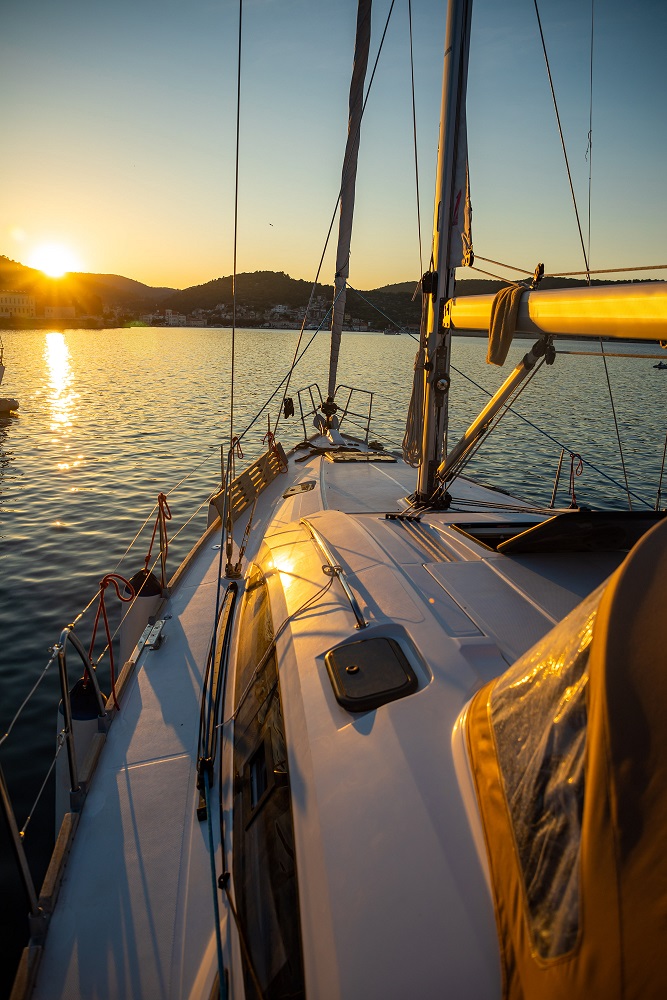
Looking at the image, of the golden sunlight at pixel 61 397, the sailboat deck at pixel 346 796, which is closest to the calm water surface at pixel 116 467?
the golden sunlight at pixel 61 397

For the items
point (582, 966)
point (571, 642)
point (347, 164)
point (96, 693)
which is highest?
point (347, 164)

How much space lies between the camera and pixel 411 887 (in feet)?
6.88

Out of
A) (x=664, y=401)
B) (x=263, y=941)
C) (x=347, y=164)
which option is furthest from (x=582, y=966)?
(x=664, y=401)

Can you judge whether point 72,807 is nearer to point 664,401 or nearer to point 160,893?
point 160,893

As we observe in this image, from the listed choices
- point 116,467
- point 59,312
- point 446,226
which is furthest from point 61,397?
point 59,312

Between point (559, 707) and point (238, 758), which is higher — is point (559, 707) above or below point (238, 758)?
above

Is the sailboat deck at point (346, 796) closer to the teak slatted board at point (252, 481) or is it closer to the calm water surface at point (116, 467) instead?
the calm water surface at point (116, 467)

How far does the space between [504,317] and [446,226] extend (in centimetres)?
226

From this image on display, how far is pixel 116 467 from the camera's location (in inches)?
750

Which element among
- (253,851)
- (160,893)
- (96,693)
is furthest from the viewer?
(96,693)

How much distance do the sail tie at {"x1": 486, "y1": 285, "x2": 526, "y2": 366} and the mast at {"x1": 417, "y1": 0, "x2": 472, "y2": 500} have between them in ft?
5.30

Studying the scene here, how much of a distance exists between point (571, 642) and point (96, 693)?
4085mm

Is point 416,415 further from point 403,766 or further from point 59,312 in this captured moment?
point 59,312

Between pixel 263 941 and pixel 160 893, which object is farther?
pixel 160 893
